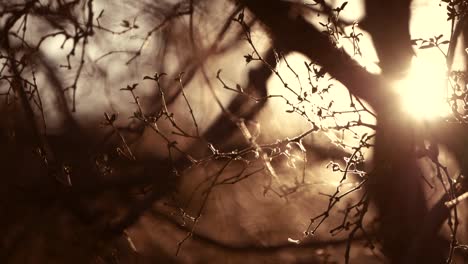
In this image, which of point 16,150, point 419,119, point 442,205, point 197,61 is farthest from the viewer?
point 16,150

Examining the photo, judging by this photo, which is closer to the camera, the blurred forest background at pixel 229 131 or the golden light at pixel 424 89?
the golden light at pixel 424 89

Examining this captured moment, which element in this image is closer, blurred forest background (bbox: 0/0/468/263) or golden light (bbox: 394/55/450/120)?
golden light (bbox: 394/55/450/120)

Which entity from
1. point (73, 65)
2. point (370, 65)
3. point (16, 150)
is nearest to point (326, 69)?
point (370, 65)

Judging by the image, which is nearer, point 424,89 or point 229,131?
point 424,89

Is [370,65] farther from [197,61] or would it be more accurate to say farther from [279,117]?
[197,61]

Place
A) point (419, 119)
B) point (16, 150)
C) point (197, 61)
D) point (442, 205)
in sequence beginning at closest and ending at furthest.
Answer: point (442, 205), point (419, 119), point (197, 61), point (16, 150)

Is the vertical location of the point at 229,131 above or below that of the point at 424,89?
below
